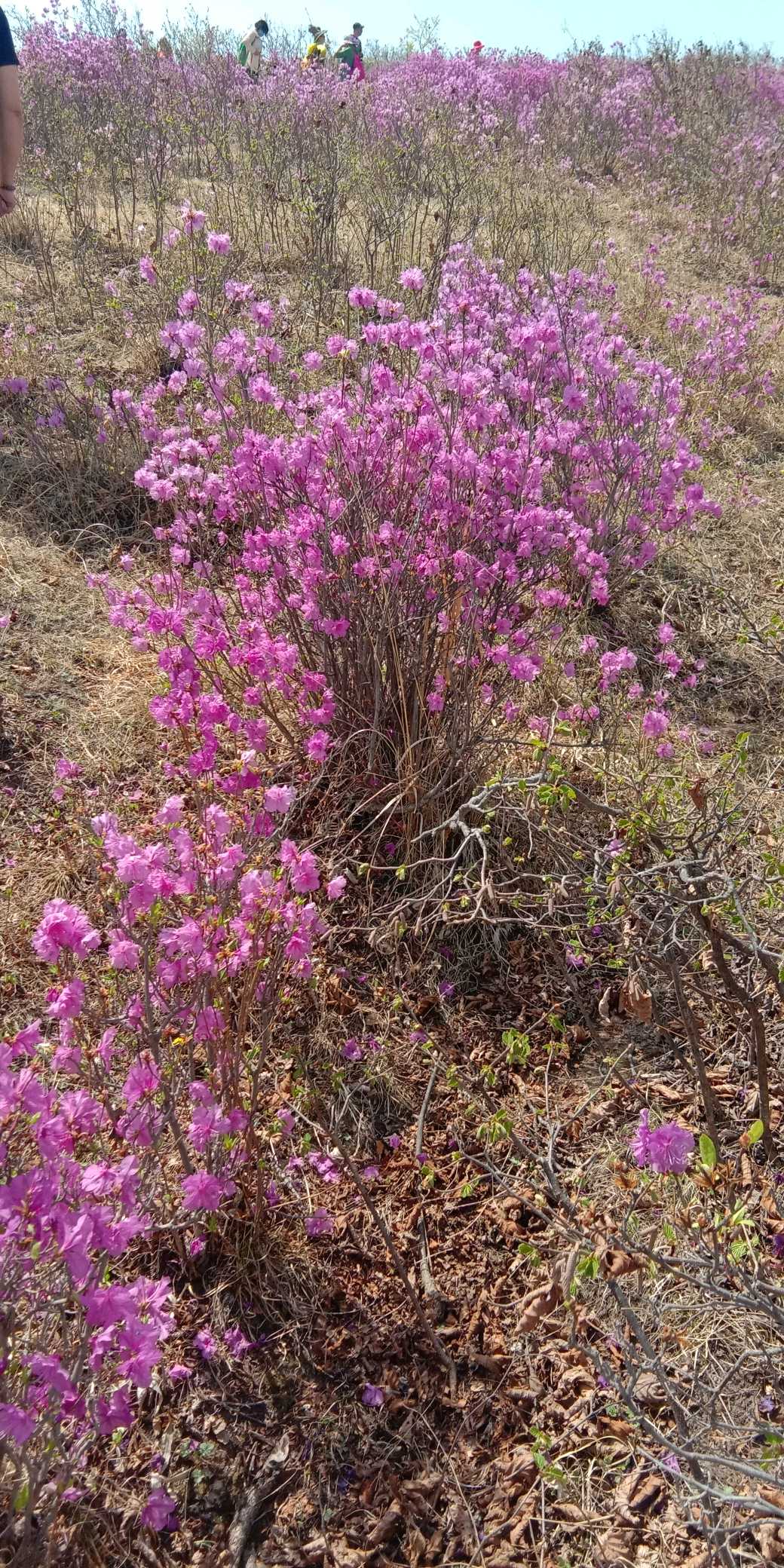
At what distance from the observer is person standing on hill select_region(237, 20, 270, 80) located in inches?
486

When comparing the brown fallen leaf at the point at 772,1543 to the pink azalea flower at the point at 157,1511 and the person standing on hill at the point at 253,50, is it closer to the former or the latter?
the pink azalea flower at the point at 157,1511

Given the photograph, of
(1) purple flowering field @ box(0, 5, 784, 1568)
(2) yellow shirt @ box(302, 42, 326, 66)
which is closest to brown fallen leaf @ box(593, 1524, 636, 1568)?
(1) purple flowering field @ box(0, 5, 784, 1568)

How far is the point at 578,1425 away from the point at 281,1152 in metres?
0.85

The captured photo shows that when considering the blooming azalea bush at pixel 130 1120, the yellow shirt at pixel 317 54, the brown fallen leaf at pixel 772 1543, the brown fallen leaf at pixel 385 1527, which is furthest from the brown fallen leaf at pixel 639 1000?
the yellow shirt at pixel 317 54

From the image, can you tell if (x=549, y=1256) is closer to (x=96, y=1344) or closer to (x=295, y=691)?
(x=96, y=1344)

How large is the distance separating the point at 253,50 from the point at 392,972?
15.0m

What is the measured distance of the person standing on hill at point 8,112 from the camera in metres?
3.12

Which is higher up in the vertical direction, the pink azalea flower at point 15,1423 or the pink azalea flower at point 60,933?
the pink azalea flower at point 60,933

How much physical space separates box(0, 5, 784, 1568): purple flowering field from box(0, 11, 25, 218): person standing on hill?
67 centimetres

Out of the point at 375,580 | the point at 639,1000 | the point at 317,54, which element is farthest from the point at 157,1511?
the point at 317,54

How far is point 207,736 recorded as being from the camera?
231 cm

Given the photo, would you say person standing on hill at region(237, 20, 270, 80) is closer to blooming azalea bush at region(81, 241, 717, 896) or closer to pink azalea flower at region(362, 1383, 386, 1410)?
blooming azalea bush at region(81, 241, 717, 896)

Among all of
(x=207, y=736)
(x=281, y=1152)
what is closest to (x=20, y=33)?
(x=207, y=736)

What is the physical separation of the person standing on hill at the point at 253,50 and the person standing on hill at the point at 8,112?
36.3ft
